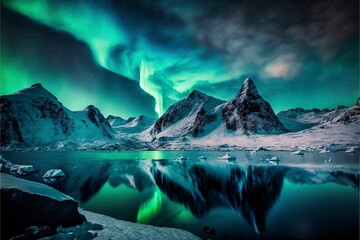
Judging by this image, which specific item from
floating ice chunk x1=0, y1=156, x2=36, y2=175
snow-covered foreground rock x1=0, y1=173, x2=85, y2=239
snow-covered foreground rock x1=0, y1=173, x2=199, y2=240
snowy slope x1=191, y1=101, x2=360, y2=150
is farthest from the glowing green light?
snowy slope x1=191, y1=101, x2=360, y2=150

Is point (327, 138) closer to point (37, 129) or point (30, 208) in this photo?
point (30, 208)

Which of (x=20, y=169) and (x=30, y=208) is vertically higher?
(x=30, y=208)

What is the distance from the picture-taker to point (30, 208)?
35.2 feet

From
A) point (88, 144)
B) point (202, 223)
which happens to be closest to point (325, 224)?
point (202, 223)

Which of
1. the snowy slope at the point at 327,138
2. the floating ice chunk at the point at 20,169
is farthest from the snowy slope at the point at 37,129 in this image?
the floating ice chunk at the point at 20,169

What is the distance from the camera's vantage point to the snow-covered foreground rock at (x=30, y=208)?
33.7ft

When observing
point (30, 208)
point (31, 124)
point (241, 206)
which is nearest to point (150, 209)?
point (241, 206)

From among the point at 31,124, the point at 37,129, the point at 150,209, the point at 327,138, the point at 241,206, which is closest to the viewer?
the point at 150,209

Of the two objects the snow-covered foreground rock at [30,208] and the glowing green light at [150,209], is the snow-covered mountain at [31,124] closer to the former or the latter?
the glowing green light at [150,209]

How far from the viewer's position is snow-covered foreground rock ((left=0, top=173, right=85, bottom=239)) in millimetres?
10273

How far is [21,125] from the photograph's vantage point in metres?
174

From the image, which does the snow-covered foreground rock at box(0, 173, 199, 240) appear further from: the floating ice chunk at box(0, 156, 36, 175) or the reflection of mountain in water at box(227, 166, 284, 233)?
the floating ice chunk at box(0, 156, 36, 175)

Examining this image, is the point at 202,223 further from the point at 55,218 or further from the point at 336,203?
the point at 336,203

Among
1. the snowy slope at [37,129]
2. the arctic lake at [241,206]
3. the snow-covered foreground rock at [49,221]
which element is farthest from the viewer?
the snowy slope at [37,129]
